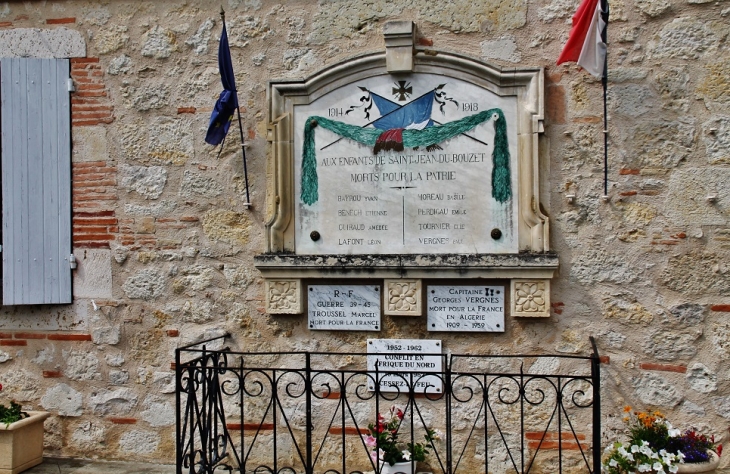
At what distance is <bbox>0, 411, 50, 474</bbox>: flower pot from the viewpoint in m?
4.84

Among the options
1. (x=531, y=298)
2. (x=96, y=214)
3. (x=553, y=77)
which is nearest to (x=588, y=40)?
(x=553, y=77)

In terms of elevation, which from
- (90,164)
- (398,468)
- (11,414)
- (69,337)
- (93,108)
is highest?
(93,108)

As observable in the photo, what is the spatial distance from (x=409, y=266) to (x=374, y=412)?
42.9 inches

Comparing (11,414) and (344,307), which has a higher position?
(344,307)

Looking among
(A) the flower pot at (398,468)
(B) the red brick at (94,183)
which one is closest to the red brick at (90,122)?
(B) the red brick at (94,183)

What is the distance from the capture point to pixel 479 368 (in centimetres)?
471

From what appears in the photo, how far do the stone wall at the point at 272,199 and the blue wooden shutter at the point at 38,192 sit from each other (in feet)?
0.38

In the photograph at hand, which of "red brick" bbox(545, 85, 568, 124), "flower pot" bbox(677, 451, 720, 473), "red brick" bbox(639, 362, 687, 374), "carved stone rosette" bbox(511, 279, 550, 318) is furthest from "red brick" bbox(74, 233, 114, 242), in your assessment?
"flower pot" bbox(677, 451, 720, 473)

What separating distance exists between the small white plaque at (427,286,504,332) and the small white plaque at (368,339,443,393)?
0.55 ft

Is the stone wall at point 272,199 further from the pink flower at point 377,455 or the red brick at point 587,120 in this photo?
the pink flower at point 377,455

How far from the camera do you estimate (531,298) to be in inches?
181

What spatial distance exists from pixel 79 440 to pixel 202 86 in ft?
9.59

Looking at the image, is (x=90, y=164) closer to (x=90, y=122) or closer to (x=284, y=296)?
(x=90, y=122)

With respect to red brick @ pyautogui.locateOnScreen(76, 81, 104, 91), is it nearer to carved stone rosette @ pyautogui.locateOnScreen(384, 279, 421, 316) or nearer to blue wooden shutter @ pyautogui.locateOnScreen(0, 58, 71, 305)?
blue wooden shutter @ pyautogui.locateOnScreen(0, 58, 71, 305)
